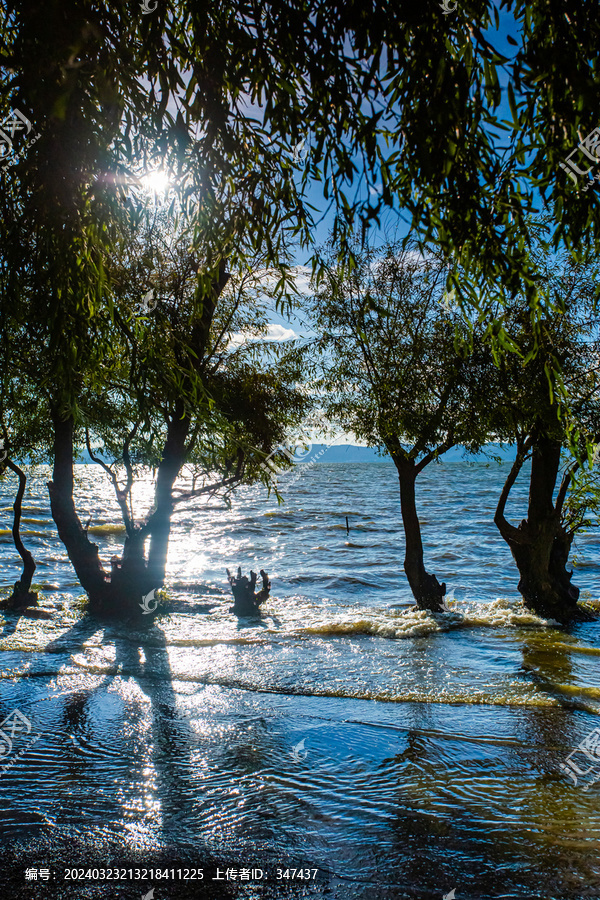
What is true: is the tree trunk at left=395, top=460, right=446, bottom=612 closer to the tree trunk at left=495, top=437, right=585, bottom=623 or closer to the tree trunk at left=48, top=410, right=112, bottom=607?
the tree trunk at left=495, top=437, right=585, bottom=623

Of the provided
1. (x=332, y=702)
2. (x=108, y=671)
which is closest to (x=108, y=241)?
(x=332, y=702)

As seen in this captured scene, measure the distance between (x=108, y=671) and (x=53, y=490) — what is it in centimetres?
643

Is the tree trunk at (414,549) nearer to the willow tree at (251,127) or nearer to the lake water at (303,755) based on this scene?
the lake water at (303,755)

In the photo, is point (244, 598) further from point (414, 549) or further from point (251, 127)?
point (251, 127)

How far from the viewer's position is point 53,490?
52.3 ft

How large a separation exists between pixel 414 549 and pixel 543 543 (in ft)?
12.7

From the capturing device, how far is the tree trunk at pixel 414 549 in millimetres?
17558

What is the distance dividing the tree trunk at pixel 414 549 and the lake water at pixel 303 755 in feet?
→ 2.31

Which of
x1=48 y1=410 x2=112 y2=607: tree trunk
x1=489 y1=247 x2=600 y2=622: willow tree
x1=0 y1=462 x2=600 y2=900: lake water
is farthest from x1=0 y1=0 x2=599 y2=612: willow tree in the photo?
x1=48 y1=410 x2=112 y2=607: tree trunk

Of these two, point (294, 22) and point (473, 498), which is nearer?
point (294, 22)

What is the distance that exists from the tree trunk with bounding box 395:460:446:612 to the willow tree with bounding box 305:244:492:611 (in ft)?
0.11

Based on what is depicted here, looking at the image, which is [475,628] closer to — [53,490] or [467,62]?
[53,490]

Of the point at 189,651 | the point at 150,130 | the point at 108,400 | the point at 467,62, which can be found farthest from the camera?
the point at 108,400

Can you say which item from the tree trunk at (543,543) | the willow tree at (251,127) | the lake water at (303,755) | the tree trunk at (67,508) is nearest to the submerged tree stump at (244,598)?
the lake water at (303,755)
